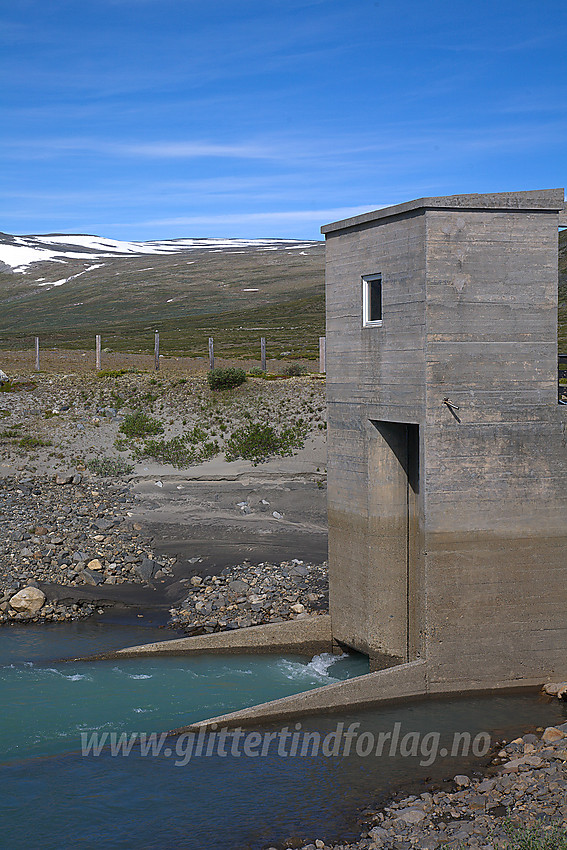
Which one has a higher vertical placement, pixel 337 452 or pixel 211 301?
pixel 211 301

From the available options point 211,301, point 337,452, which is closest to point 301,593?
point 337,452

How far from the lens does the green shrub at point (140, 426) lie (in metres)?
29.6

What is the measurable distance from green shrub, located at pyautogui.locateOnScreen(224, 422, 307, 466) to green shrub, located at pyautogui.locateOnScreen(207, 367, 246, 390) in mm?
3478

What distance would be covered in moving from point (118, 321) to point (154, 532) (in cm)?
8177

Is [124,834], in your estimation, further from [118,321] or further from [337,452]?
[118,321]

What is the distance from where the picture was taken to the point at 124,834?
32.6 ft

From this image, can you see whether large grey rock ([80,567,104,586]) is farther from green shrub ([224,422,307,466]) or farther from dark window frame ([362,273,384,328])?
dark window frame ([362,273,384,328])

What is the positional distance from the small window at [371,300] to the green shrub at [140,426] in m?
16.5

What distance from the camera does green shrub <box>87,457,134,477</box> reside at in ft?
88.6

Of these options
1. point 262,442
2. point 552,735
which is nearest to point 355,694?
point 552,735

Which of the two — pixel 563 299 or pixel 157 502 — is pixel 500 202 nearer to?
pixel 157 502

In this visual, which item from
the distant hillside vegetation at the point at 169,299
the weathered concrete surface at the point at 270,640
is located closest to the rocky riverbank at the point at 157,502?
the weathered concrete surface at the point at 270,640

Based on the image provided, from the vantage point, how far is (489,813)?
969 centimetres

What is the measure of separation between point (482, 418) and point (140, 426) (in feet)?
62.1
